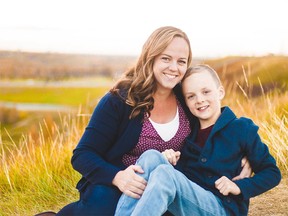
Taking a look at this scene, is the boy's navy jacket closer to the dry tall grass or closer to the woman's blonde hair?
the woman's blonde hair

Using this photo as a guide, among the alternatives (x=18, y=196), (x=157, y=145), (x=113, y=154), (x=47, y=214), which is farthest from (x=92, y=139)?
(x=18, y=196)

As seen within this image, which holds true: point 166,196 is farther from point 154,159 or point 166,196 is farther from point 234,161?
point 234,161

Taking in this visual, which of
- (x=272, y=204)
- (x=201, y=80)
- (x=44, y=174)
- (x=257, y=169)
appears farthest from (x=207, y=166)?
(x=44, y=174)

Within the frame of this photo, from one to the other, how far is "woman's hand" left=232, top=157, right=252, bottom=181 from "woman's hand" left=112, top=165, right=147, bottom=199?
1.65 feet

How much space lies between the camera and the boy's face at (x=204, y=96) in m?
2.82

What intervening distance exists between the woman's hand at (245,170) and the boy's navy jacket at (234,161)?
0.07 feet

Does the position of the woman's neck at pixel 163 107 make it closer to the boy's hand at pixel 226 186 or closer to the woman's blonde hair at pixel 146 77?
the woman's blonde hair at pixel 146 77

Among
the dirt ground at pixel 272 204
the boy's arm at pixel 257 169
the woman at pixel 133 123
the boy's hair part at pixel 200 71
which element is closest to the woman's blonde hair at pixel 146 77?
the woman at pixel 133 123

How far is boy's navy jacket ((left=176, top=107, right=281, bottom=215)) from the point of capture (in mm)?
2664

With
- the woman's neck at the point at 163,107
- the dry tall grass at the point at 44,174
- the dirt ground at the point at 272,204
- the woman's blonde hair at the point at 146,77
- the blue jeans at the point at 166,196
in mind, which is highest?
the woman's blonde hair at the point at 146,77

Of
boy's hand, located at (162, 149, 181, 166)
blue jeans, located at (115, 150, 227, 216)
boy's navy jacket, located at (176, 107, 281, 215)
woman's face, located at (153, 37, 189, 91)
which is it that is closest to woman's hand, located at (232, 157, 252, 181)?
boy's navy jacket, located at (176, 107, 281, 215)

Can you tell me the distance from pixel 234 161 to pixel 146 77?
2.14 ft

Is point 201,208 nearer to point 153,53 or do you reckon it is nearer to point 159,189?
point 159,189

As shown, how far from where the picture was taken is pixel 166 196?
2.43 m
